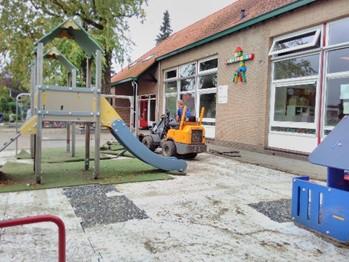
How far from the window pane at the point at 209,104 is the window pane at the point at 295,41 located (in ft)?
13.7

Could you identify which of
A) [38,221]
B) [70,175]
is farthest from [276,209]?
[70,175]

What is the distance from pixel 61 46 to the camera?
20.4 meters

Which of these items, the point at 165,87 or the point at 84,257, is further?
the point at 165,87

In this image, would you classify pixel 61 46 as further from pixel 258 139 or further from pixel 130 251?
pixel 130 251

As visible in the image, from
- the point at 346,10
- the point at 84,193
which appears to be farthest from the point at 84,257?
the point at 346,10

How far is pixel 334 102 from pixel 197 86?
7.77 meters

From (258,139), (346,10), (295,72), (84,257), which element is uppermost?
(346,10)

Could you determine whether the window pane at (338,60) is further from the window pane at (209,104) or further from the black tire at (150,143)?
the window pane at (209,104)

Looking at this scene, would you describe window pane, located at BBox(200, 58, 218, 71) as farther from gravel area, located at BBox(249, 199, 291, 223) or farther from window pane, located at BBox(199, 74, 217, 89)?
gravel area, located at BBox(249, 199, 291, 223)

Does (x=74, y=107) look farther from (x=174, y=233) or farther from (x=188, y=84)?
(x=188, y=84)

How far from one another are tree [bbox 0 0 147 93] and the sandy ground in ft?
49.5

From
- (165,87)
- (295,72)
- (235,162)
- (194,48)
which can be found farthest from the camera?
(165,87)

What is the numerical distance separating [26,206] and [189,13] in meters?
36.7

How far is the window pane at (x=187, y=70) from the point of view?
1682 centimetres
